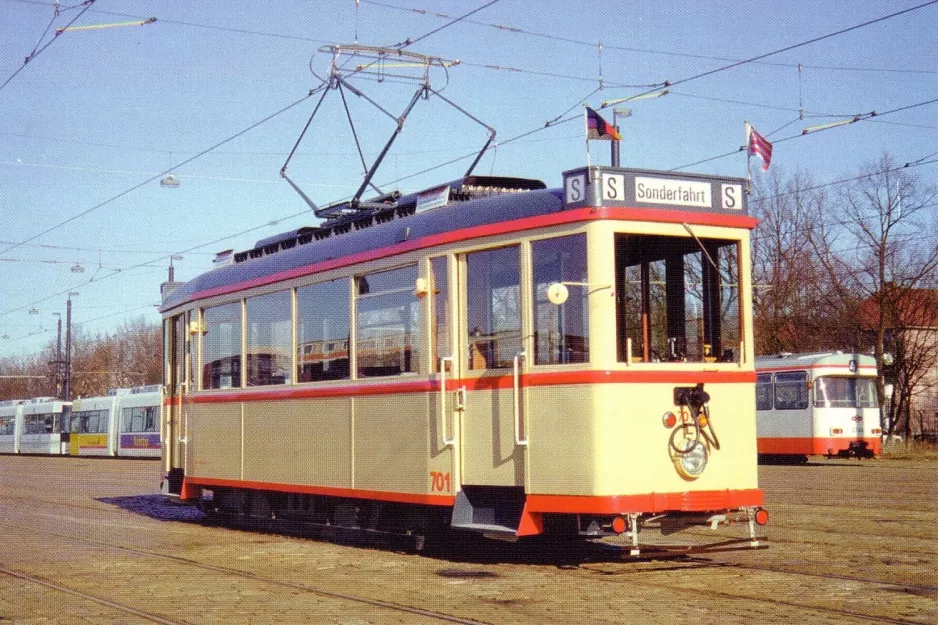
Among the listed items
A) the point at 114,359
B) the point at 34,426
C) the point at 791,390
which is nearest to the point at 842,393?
the point at 791,390

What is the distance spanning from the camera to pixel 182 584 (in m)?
10.1

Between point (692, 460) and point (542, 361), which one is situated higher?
point (542, 361)

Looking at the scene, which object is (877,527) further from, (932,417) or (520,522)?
(932,417)

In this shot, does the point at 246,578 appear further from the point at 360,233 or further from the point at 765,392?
the point at 765,392

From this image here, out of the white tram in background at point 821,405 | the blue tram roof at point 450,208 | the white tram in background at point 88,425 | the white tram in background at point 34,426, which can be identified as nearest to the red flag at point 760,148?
the blue tram roof at point 450,208

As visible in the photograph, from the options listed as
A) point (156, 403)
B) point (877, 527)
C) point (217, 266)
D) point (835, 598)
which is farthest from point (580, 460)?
point (156, 403)

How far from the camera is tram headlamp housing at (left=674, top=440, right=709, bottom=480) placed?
10.2m

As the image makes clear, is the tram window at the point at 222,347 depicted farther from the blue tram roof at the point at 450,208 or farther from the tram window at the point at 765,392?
the tram window at the point at 765,392

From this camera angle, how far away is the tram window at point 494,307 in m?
10.8

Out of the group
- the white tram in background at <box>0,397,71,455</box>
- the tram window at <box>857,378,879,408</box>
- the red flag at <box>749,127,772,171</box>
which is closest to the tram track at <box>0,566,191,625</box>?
the red flag at <box>749,127,772,171</box>

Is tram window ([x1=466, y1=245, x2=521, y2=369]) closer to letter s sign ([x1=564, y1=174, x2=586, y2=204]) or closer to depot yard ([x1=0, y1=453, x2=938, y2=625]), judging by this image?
letter s sign ([x1=564, y1=174, x2=586, y2=204])

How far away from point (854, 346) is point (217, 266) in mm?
37734

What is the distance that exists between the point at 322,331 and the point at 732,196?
4622mm

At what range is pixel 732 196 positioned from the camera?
10.8 meters
